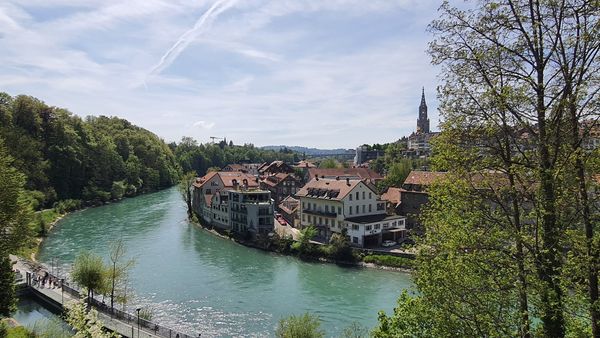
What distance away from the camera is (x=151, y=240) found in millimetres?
43625

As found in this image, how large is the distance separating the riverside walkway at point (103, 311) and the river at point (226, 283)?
2108 millimetres

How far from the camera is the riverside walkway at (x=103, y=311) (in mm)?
20844

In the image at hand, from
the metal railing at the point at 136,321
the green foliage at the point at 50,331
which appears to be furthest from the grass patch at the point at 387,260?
the green foliage at the point at 50,331

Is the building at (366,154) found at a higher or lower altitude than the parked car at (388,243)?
higher

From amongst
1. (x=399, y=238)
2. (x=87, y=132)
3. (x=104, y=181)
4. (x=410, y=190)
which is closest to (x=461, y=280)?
(x=399, y=238)

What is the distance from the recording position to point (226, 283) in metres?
30.5

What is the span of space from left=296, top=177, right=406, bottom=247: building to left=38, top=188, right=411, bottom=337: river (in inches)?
211

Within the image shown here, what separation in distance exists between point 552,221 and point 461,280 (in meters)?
1.72

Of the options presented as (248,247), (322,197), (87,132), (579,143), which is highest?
(87,132)

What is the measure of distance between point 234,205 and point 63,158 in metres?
41.6

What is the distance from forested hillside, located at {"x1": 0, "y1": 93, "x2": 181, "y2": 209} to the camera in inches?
2420

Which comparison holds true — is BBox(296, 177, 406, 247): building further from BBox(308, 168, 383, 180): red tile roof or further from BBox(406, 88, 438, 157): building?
BBox(406, 88, 438, 157): building

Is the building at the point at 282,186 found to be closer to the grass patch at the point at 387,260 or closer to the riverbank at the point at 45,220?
the riverbank at the point at 45,220

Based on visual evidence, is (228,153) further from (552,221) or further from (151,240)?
(552,221)
